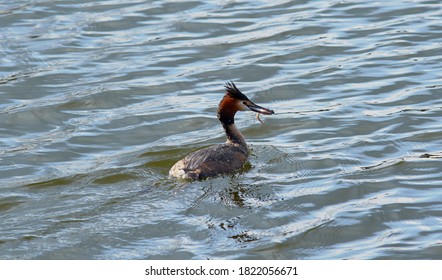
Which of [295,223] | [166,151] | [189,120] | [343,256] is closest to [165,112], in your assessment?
[189,120]

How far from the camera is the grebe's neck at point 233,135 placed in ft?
34.3

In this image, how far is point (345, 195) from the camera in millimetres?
9047

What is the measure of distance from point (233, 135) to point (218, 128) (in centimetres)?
83

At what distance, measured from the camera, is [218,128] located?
37.2 feet

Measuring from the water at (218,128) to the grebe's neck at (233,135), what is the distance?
190 mm

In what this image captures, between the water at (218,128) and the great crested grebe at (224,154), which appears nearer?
the water at (218,128)

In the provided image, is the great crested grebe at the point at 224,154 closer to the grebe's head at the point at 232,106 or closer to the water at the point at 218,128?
the grebe's head at the point at 232,106

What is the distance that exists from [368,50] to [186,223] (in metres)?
5.94

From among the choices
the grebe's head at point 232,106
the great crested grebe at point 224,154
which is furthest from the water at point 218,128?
the grebe's head at point 232,106

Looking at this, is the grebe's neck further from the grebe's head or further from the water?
the water

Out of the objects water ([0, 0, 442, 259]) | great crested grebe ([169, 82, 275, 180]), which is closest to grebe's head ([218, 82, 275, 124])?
great crested grebe ([169, 82, 275, 180])

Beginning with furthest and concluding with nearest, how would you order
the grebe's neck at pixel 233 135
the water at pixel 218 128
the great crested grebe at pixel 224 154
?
the grebe's neck at pixel 233 135 → the great crested grebe at pixel 224 154 → the water at pixel 218 128

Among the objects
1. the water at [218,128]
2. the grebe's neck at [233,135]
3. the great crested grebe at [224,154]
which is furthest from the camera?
the grebe's neck at [233,135]

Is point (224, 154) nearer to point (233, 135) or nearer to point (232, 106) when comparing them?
point (233, 135)
